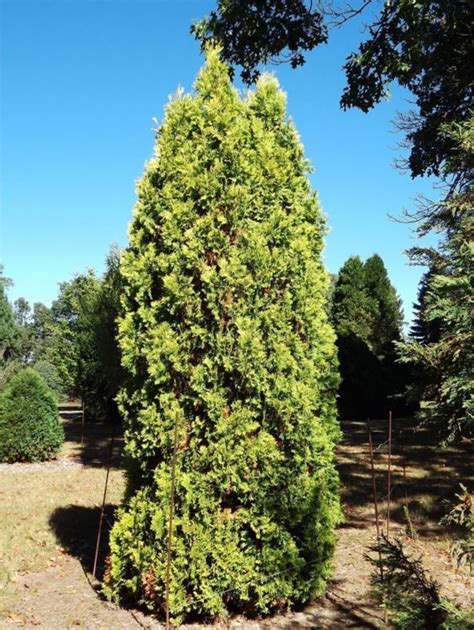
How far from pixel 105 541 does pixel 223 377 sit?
3.60 meters

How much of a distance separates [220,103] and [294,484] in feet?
10.7

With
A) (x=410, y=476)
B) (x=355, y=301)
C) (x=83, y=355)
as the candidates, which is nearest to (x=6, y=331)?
(x=83, y=355)

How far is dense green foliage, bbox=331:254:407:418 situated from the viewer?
16984 mm

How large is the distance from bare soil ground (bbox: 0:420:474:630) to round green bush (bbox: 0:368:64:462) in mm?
446

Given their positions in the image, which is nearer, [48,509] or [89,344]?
[48,509]

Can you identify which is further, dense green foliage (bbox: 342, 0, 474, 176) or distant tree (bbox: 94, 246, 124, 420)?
distant tree (bbox: 94, 246, 124, 420)

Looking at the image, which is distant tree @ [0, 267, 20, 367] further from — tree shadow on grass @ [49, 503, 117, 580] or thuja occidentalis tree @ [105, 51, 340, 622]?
thuja occidentalis tree @ [105, 51, 340, 622]

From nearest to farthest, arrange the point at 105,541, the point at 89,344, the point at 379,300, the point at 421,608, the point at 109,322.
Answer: the point at 421,608
the point at 105,541
the point at 109,322
the point at 89,344
the point at 379,300

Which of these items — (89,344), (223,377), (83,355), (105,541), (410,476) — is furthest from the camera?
(83,355)

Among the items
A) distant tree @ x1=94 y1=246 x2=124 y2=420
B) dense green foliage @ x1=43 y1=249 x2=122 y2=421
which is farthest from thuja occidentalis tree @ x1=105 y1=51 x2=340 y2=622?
dense green foliage @ x1=43 y1=249 x2=122 y2=421

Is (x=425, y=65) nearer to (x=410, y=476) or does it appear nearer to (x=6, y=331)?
(x=410, y=476)

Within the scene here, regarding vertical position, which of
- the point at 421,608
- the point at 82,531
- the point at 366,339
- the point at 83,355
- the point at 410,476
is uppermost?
the point at 366,339

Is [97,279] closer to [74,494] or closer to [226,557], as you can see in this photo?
[74,494]

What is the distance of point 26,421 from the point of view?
12.1 meters
